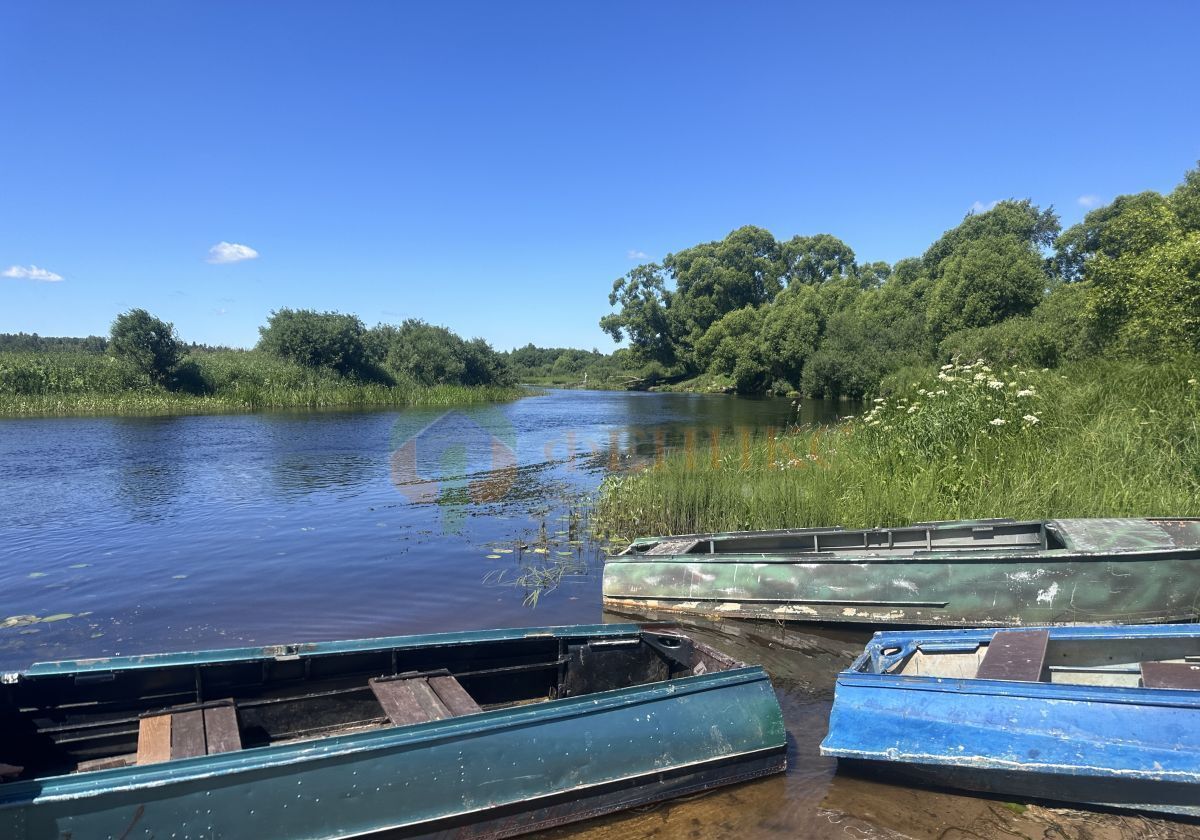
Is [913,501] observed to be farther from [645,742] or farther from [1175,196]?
[1175,196]

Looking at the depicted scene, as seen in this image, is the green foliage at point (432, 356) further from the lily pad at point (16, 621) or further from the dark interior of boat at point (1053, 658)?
the dark interior of boat at point (1053, 658)

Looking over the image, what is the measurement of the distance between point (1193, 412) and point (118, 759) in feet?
44.7

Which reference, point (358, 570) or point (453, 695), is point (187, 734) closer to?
point (453, 695)

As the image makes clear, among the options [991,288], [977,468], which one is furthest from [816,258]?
[977,468]

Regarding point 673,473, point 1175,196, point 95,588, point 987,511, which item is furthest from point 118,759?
A: point 1175,196

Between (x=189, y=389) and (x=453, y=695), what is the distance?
4749 cm

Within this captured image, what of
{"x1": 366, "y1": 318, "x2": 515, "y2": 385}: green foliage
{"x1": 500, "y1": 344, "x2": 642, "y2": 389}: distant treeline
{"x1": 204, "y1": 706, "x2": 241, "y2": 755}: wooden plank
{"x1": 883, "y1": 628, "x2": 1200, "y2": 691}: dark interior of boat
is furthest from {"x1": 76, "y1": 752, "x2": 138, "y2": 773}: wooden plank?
{"x1": 500, "y1": 344, "x2": 642, "y2": 389}: distant treeline

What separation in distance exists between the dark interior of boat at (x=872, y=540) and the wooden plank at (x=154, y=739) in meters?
5.51

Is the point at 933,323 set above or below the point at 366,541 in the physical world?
above

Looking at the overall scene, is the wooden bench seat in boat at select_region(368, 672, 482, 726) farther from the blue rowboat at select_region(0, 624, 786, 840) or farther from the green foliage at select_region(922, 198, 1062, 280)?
the green foliage at select_region(922, 198, 1062, 280)

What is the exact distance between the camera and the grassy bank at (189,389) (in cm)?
3725

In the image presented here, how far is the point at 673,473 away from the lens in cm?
1206

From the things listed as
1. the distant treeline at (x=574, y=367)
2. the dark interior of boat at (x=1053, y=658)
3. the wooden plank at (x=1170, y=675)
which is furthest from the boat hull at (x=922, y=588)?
the distant treeline at (x=574, y=367)

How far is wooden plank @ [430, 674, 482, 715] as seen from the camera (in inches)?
184
